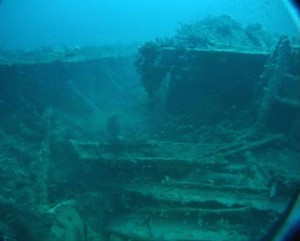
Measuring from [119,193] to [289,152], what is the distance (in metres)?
3.92

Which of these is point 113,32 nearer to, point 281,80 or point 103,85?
point 103,85

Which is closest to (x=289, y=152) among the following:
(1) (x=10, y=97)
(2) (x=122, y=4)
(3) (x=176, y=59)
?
(3) (x=176, y=59)

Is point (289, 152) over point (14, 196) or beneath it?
over

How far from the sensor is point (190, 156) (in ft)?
21.4

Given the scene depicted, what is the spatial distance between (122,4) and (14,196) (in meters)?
140

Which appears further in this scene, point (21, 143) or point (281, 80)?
point (21, 143)

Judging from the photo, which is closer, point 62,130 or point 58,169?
point 58,169

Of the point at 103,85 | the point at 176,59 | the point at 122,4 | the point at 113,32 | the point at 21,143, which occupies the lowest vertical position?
the point at 21,143

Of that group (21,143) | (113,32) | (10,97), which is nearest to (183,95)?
(21,143)

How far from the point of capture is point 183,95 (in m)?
9.03

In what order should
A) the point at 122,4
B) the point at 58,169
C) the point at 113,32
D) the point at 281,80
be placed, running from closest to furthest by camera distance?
the point at 58,169 → the point at 281,80 → the point at 113,32 → the point at 122,4

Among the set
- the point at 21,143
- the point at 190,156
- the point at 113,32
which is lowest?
the point at 190,156

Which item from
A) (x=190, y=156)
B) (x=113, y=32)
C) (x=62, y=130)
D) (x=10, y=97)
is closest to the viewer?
(x=190, y=156)

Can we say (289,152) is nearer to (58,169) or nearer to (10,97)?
(58,169)
